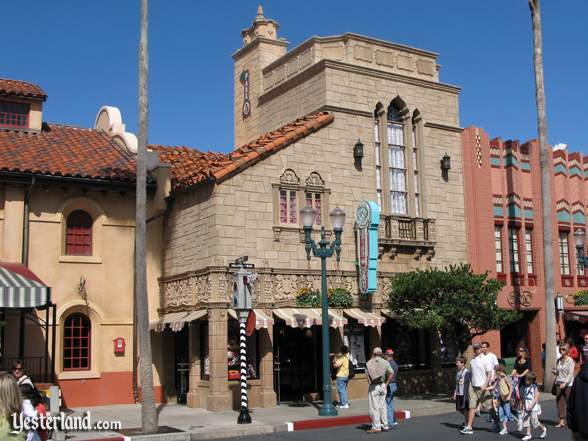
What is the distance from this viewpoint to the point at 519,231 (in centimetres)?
2784

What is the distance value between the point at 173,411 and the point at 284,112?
10.8 metres

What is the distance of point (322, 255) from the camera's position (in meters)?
19.1

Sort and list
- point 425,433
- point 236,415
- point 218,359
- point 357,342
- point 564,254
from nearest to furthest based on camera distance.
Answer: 1. point 425,433
2. point 236,415
3. point 218,359
4. point 357,342
5. point 564,254

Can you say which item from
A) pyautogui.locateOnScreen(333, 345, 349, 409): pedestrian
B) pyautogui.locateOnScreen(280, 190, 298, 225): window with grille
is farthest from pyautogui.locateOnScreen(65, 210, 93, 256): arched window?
pyautogui.locateOnScreen(333, 345, 349, 409): pedestrian

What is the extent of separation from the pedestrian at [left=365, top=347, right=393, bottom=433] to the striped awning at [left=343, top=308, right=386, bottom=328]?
5079 millimetres

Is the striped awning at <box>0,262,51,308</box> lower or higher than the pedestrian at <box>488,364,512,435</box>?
higher

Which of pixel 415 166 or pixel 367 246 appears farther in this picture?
pixel 415 166

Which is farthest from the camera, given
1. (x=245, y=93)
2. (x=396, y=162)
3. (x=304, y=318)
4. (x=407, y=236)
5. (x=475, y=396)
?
(x=245, y=93)

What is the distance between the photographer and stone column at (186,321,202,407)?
2130 cm

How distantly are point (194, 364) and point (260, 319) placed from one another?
253 cm

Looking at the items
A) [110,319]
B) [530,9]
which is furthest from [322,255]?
[530,9]

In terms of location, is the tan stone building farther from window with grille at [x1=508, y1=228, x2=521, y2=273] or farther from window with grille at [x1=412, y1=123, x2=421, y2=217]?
window with grille at [x1=508, y1=228, x2=521, y2=273]

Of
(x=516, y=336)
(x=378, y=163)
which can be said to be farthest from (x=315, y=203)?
Answer: (x=516, y=336)

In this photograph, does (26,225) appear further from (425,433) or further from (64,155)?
(425,433)
